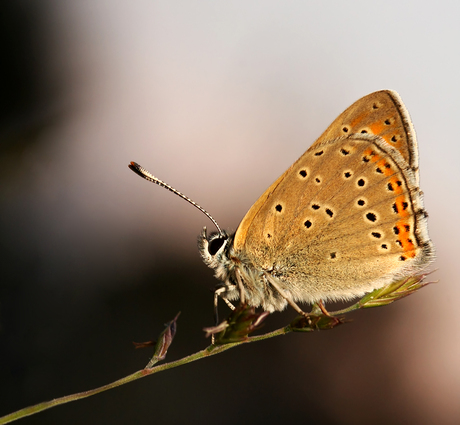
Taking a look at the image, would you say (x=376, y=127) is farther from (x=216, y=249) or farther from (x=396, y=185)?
(x=216, y=249)

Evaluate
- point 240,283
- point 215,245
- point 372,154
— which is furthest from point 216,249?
point 372,154

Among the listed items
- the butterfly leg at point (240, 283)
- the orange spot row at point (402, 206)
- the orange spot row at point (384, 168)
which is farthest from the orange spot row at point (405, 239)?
the butterfly leg at point (240, 283)

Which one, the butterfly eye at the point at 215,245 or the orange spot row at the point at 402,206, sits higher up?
the orange spot row at the point at 402,206

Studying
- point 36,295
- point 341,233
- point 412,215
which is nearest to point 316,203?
point 341,233

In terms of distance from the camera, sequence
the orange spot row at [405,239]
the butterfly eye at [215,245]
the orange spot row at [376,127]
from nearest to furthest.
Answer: the orange spot row at [405,239] < the orange spot row at [376,127] < the butterfly eye at [215,245]

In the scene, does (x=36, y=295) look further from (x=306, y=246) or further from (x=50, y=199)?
(x=306, y=246)

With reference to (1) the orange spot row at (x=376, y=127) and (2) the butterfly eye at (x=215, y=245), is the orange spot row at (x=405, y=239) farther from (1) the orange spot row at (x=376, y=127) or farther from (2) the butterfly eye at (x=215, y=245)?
(2) the butterfly eye at (x=215, y=245)

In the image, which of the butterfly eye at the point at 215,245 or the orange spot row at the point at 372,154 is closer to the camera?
the orange spot row at the point at 372,154

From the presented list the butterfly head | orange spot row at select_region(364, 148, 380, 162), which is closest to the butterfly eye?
the butterfly head

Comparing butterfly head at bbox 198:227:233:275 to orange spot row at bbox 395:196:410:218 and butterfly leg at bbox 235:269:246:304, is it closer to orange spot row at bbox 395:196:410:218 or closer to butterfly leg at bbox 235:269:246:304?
butterfly leg at bbox 235:269:246:304
